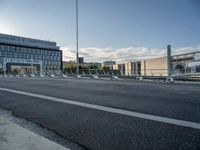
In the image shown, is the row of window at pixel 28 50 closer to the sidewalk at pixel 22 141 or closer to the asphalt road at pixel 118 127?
the asphalt road at pixel 118 127

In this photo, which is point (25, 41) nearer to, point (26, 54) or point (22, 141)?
point (26, 54)

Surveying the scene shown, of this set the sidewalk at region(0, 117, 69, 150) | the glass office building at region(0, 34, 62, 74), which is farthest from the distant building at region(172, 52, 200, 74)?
the glass office building at region(0, 34, 62, 74)

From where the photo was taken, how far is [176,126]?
3752 millimetres

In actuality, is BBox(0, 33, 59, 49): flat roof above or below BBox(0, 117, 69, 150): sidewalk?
above

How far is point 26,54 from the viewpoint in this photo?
394 feet

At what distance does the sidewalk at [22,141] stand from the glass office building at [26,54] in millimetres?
99919

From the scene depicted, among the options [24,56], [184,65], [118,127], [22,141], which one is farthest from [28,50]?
[22,141]

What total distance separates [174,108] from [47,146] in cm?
359

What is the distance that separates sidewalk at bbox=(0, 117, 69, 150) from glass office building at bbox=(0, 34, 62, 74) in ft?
328

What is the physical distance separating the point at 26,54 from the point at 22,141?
125m

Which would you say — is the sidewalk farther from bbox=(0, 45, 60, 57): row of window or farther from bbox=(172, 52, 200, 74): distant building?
bbox=(0, 45, 60, 57): row of window

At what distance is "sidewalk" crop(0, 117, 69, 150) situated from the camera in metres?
2.87

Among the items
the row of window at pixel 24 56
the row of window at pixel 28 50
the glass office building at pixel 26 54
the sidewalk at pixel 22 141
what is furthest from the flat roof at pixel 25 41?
the sidewalk at pixel 22 141

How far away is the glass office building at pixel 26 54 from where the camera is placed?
10794 centimetres
